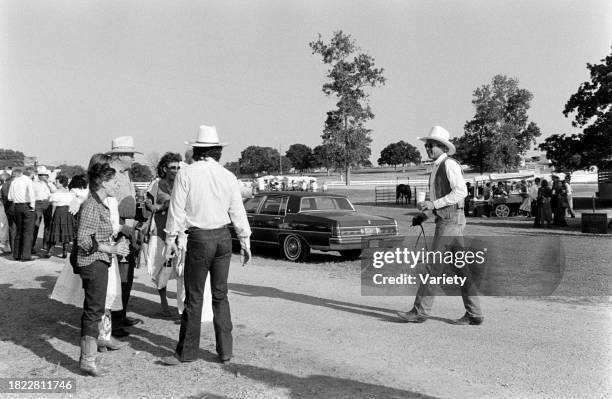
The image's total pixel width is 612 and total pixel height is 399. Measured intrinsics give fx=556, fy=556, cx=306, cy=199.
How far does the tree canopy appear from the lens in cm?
3800

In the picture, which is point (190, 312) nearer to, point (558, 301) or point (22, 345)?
point (22, 345)

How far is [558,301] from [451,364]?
11.0 feet

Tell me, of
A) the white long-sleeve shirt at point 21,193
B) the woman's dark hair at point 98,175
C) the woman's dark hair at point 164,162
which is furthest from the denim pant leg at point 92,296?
the white long-sleeve shirt at point 21,193

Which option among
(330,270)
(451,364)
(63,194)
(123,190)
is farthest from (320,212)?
(451,364)

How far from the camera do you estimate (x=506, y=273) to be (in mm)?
9836

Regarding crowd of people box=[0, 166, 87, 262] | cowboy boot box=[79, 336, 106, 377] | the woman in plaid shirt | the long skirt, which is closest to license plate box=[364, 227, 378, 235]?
crowd of people box=[0, 166, 87, 262]

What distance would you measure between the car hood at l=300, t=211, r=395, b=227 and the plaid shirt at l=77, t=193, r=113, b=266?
21.6 ft

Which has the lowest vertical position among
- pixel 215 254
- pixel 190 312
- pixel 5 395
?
pixel 5 395

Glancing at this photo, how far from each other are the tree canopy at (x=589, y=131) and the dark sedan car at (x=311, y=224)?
31.8 m

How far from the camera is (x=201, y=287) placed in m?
4.85

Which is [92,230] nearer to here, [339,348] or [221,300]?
[221,300]

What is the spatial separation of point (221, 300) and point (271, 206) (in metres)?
7.51

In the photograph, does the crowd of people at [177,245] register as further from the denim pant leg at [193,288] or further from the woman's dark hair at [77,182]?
the woman's dark hair at [77,182]

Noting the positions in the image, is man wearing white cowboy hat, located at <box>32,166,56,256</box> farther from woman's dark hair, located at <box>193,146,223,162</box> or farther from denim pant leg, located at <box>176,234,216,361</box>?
denim pant leg, located at <box>176,234,216,361</box>
